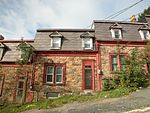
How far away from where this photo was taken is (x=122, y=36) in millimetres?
24547

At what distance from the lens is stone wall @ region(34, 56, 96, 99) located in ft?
74.2

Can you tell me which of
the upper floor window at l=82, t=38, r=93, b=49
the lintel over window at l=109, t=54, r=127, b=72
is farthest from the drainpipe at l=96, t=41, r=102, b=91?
the upper floor window at l=82, t=38, r=93, b=49

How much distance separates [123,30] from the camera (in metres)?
A: 25.1

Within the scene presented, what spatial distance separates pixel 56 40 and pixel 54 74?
13.6ft

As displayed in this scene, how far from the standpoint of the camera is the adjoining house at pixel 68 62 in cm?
2266

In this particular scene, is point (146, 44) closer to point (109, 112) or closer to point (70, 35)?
point (70, 35)

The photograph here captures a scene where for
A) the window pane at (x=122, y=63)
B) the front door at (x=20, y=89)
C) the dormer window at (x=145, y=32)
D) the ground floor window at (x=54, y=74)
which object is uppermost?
the dormer window at (x=145, y=32)

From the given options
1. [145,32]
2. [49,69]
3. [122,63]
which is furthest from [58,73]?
[145,32]

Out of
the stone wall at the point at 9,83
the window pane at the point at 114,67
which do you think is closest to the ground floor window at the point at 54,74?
the stone wall at the point at 9,83

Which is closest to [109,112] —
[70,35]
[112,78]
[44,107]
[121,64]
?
[44,107]

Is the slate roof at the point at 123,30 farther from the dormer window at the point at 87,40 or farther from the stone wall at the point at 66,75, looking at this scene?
the stone wall at the point at 66,75

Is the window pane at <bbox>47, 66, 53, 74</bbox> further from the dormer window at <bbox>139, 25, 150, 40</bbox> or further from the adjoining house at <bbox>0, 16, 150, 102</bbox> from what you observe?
the dormer window at <bbox>139, 25, 150, 40</bbox>

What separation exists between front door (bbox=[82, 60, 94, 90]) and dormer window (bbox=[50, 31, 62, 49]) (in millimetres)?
3726

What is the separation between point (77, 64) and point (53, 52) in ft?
9.88
